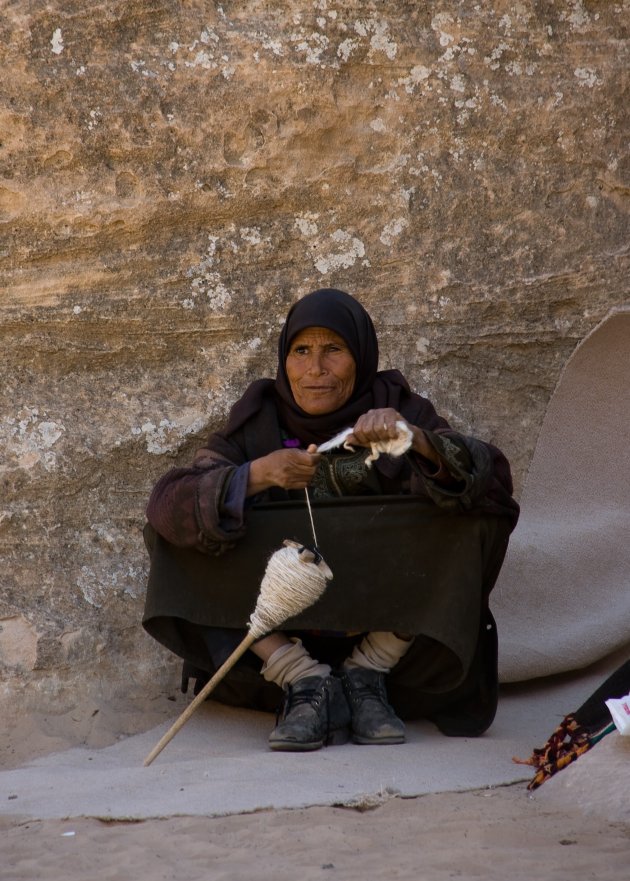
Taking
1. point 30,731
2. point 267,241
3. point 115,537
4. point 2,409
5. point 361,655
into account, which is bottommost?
point 30,731

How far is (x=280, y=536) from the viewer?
3457 millimetres

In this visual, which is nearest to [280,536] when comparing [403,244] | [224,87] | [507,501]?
[507,501]

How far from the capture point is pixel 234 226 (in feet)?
13.7

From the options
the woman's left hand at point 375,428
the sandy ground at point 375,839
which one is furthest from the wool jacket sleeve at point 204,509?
the sandy ground at point 375,839

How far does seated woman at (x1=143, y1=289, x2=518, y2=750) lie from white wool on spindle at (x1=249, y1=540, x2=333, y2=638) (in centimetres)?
32

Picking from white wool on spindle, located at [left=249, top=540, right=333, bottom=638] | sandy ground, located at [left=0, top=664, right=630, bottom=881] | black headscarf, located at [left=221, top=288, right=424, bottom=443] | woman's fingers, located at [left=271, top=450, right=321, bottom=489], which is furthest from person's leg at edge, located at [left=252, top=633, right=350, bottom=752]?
black headscarf, located at [left=221, top=288, right=424, bottom=443]

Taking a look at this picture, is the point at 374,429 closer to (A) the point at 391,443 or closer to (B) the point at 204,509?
(A) the point at 391,443

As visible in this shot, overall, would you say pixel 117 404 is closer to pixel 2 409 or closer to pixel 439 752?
pixel 2 409

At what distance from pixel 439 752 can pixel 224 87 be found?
2363mm

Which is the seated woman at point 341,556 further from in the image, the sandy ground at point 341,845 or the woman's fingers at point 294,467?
the sandy ground at point 341,845

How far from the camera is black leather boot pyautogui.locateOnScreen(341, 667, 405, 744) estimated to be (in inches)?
132

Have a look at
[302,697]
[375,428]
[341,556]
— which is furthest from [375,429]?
[302,697]

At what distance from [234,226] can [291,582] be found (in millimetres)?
1662

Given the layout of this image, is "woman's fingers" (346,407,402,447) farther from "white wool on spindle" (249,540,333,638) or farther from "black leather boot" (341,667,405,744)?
"black leather boot" (341,667,405,744)
